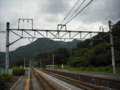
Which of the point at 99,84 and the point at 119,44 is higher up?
the point at 119,44

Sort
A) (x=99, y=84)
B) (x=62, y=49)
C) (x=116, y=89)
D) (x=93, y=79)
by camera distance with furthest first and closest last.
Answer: (x=62, y=49) < (x=93, y=79) < (x=99, y=84) < (x=116, y=89)

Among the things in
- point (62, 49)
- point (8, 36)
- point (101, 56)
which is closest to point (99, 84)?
point (8, 36)

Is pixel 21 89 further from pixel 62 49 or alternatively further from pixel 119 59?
pixel 62 49

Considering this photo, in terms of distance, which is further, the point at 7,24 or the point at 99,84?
the point at 7,24

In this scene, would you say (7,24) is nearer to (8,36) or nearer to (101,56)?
(8,36)

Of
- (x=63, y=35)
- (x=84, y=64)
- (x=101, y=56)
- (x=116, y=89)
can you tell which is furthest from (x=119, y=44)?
(x=116, y=89)

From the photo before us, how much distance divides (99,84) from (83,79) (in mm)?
4730

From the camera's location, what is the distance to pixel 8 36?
2359cm

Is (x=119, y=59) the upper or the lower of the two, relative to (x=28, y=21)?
lower

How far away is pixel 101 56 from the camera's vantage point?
5084cm

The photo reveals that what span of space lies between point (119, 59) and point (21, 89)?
35.8m

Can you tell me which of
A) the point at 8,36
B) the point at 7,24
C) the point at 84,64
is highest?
the point at 7,24

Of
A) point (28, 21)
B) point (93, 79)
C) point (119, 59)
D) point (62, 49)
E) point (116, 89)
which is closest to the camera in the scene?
point (116, 89)

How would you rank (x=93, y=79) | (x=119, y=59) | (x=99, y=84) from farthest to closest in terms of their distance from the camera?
(x=119, y=59) < (x=93, y=79) < (x=99, y=84)
